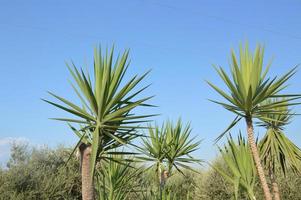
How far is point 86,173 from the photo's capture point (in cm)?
421

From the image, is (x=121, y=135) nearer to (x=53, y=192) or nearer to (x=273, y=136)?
(x=273, y=136)

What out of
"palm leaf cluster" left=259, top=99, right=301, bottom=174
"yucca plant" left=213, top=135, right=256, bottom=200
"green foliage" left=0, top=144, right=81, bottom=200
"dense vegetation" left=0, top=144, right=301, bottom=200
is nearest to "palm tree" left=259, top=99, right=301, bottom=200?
"palm leaf cluster" left=259, top=99, right=301, bottom=174

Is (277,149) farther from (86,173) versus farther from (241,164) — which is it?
(86,173)

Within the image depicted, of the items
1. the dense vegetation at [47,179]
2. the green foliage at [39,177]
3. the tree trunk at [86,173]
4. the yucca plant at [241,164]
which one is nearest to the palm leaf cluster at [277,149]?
the yucca plant at [241,164]

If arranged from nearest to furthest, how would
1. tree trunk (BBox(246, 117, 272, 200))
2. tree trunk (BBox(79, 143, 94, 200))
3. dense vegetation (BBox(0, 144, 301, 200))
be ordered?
tree trunk (BBox(79, 143, 94, 200)) → tree trunk (BBox(246, 117, 272, 200)) → dense vegetation (BBox(0, 144, 301, 200))

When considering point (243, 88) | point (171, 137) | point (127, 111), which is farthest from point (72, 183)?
point (127, 111)

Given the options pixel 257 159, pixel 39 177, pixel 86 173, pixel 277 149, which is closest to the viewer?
pixel 86 173

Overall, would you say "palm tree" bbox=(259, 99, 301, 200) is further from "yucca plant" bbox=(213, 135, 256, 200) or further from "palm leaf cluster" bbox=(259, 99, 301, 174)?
"yucca plant" bbox=(213, 135, 256, 200)

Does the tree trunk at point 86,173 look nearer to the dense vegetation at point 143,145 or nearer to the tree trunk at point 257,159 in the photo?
the dense vegetation at point 143,145

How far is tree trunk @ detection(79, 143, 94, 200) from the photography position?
164 inches

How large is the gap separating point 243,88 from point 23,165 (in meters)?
9.07

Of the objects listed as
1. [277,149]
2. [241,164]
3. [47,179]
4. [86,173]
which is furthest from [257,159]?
[47,179]

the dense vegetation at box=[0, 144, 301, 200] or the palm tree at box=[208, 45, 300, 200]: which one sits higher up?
the palm tree at box=[208, 45, 300, 200]

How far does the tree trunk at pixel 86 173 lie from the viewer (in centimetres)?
416
